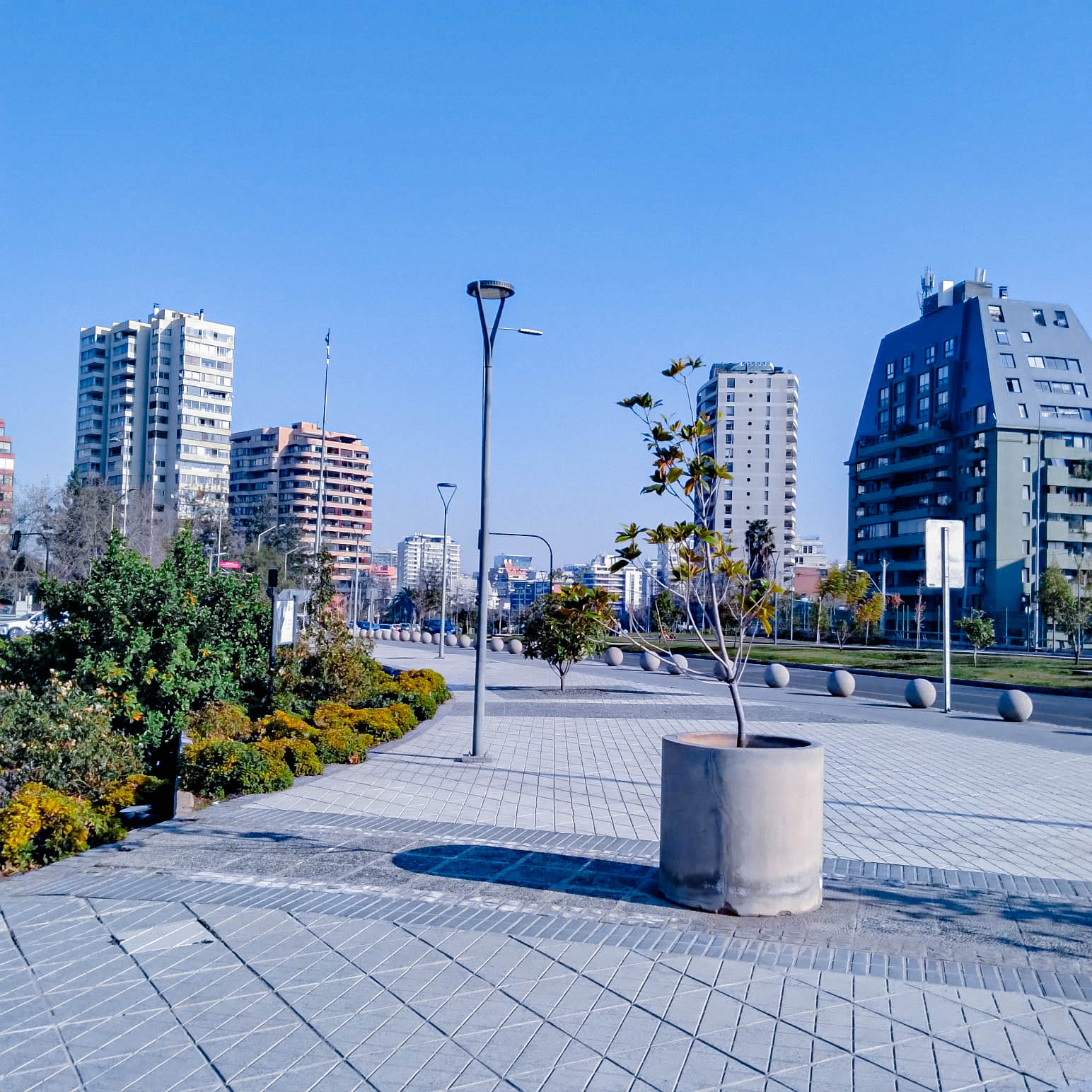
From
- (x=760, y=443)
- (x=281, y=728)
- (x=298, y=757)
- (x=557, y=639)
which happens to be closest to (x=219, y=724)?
(x=281, y=728)

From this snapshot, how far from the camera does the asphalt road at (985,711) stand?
1614cm

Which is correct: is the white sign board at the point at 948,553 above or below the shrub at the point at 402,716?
above

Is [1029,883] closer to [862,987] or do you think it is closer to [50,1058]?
[862,987]

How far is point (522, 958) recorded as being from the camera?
5.09 meters

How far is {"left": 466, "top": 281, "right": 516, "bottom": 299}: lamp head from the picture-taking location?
39.3 feet

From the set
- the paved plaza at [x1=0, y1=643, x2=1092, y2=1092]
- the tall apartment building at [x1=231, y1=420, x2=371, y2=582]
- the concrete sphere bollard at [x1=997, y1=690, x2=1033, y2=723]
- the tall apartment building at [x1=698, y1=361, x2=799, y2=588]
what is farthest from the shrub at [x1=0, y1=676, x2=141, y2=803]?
the tall apartment building at [x1=231, y1=420, x2=371, y2=582]

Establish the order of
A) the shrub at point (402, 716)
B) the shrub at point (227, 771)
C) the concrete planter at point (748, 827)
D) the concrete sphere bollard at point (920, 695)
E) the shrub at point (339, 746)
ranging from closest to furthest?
1. the concrete planter at point (748, 827)
2. the shrub at point (227, 771)
3. the shrub at point (339, 746)
4. the shrub at point (402, 716)
5. the concrete sphere bollard at point (920, 695)

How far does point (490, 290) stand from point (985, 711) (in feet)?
48.6

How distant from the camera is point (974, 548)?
69.0 meters

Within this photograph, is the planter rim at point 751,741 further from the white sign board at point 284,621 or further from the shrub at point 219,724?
the white sign board at point 284,621

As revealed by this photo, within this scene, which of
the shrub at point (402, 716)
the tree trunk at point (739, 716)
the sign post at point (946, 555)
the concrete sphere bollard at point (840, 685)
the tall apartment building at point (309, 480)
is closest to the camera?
the tree trunk at point (739, 716)

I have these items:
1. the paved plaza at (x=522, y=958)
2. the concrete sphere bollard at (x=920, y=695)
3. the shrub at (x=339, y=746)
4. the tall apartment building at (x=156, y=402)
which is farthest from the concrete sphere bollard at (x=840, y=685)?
the tall apartment building at (x=156, y=402)

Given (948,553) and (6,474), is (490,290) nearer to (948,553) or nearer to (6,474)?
(948,553)

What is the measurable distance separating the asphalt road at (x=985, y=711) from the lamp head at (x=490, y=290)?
33.1 ft
